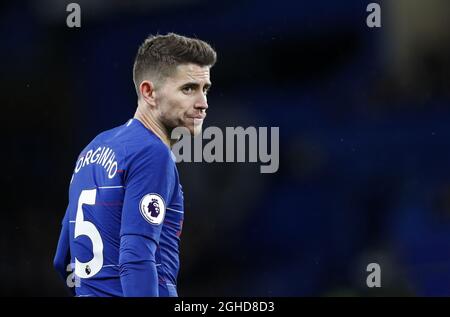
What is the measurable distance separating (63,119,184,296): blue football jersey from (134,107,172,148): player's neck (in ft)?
0.16

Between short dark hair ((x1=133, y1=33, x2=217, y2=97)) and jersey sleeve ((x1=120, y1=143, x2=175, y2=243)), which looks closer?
jersey sleeve ((x1=120, y1=143, x2=175, y2=243))

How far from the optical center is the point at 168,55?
3270 millimetres

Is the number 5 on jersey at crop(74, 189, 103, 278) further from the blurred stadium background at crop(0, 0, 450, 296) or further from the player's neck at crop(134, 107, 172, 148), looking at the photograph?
the blurred stadium background at crop(0, 0, 450, 296)

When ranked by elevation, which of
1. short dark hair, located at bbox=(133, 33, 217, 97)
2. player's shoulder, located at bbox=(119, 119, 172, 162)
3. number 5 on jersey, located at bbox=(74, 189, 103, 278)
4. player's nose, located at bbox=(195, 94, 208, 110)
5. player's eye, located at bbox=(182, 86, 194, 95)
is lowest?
number 5 on jersey, located at bbox=(74, 189, 103, 278)

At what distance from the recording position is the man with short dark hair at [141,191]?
284 cm

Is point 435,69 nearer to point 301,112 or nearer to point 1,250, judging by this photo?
point 301,112

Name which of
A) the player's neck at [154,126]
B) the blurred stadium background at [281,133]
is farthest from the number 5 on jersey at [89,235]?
the blurred stadium background at [281,133]

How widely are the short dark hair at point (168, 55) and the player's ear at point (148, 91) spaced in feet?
0.12

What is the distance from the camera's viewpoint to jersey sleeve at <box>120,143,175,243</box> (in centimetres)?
284

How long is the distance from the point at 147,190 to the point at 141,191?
0.02 meters

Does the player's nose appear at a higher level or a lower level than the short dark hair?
lower

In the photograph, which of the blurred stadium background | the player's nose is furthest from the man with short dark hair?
the blurred stadium background

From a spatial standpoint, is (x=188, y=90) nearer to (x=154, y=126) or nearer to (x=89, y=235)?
(x=154, y=126)
